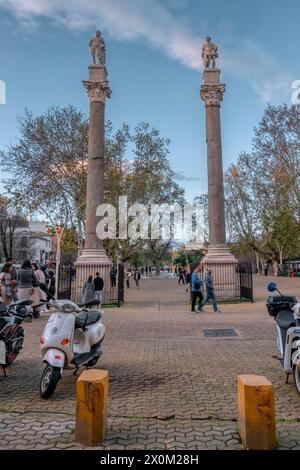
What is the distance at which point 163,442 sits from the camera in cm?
357

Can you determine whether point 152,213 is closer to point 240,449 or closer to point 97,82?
point 97,82

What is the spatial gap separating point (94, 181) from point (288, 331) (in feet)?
51.6

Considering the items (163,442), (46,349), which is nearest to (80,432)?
(163,442)

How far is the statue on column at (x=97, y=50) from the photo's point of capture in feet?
69.8

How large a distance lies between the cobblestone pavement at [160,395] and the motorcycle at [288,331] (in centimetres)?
37

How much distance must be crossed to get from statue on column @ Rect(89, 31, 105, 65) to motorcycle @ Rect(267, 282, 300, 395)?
62.7ft

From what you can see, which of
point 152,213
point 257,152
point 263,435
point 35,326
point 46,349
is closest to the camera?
point 263,435

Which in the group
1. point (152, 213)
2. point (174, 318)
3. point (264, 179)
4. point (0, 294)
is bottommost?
point (174, 318)

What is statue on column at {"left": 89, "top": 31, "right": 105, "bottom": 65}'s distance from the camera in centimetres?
2127

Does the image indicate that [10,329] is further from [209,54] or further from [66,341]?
[209,54]

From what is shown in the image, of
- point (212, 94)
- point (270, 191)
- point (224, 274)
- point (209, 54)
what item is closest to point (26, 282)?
point (224, 274)

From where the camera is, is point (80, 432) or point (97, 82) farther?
point (97, 82)

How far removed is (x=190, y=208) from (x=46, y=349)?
49.5 meters

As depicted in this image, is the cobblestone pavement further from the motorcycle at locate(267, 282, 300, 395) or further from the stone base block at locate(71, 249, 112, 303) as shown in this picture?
the stone base block at locate(71, 249, 112, 303)
